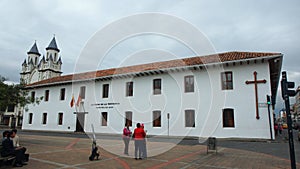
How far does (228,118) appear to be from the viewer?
58.7 feet

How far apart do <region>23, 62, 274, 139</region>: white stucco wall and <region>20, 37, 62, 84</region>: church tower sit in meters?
29.8

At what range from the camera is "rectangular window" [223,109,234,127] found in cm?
1775

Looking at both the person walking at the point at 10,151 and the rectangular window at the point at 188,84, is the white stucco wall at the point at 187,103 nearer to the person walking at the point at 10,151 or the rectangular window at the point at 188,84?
the rectangular window at the point at 188,84

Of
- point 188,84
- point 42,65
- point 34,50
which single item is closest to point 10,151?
point 188,84

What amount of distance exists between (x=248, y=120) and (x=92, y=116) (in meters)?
16.8

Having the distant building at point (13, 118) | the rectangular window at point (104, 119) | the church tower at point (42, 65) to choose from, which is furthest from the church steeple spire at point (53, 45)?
the rectangular window at point (104, 119)

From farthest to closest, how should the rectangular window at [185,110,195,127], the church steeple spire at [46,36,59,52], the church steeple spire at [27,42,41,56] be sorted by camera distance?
1. the church steeple spire at [27,42,41,56]
2. the church steeple spire at [46,36,59,52]
3. the rectangular window at [185,110,195,127]

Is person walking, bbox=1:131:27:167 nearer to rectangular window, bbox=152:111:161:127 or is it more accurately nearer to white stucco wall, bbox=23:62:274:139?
white stucco wall, bbox=23:62:274:139

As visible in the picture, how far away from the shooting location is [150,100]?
21.6 meters

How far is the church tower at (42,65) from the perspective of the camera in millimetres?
52250

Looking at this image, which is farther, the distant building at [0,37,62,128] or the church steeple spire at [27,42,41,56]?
the church steeple spire at [27,42,41,56]

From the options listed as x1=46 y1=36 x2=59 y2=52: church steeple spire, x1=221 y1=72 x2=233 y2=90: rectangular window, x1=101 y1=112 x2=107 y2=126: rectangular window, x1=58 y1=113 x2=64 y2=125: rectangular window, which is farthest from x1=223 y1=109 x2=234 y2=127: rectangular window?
x1=46 y1=36 x2=59 y2=52: church steeple spire

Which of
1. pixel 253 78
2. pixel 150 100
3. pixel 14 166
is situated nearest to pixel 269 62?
pixel 253 78

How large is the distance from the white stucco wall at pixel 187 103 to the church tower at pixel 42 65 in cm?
2981
